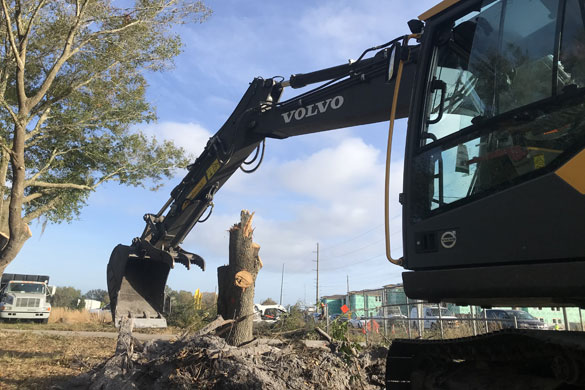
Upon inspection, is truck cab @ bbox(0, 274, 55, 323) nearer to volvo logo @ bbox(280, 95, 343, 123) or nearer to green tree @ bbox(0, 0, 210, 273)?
green tree @ bbox(0, 0, 210, 273)

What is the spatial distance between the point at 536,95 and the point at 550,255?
1.01 m

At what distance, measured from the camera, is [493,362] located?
3.14 m

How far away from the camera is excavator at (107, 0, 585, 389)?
8.67 feet

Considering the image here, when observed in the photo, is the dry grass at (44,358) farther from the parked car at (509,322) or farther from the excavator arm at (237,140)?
the parked car at (509,322)

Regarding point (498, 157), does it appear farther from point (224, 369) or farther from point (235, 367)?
point (224, 369)

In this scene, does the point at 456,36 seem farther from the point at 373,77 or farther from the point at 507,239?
the point at 373,77

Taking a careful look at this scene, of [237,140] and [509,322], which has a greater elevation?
[237,140]

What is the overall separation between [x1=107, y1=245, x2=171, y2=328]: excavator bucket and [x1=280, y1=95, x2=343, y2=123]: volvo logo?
390cm

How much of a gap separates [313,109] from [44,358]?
643 cm

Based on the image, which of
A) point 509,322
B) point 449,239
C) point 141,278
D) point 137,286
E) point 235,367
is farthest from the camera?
point 509,322

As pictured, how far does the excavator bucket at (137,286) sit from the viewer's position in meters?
8.78

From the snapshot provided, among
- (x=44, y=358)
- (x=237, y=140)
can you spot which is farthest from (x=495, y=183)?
(x=44, y=358)

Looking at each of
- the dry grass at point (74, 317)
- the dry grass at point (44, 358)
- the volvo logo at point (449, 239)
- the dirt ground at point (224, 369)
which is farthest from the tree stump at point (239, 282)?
the dry grass at point (74, 317)

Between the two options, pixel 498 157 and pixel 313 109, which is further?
pixel 313 109
